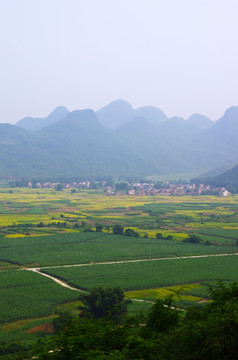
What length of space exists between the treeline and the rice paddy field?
1243 mm

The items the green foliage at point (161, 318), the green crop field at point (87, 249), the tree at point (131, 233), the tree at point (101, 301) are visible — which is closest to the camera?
the green foliage at point (161, 318)

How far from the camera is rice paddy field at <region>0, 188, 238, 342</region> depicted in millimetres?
28281

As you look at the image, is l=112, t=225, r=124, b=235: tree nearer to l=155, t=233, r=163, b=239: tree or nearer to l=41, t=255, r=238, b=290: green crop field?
l=155, t=233, r=163, b=239: tree

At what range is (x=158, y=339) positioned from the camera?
12.7m

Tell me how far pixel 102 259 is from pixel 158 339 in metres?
29.6

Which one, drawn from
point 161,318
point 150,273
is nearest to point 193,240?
point 150,273

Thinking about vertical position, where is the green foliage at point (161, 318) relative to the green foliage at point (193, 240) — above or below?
above

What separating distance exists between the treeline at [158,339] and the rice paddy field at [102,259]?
124cm

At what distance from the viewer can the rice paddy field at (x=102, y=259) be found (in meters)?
28.3

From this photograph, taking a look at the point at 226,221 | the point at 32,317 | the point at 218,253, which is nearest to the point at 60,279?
the point at 32,317

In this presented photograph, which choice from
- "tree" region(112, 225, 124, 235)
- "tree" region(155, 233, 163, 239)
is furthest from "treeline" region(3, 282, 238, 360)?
"tree" region(112, 225, 124, 235)

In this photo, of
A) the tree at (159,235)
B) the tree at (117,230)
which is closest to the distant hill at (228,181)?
the tree at (117,230)

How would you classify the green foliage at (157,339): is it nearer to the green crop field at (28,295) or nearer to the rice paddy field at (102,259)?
the rice paddy field at (102,259)

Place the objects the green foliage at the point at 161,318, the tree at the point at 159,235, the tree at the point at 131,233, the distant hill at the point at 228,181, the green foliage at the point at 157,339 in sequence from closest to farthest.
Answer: the green foliage at the point at 157,339 < the green foliage at the point at 161,318 < the tree at the point at 159,235 < the tree at the point at 131,233 < the distant hill at the point at 228,181
